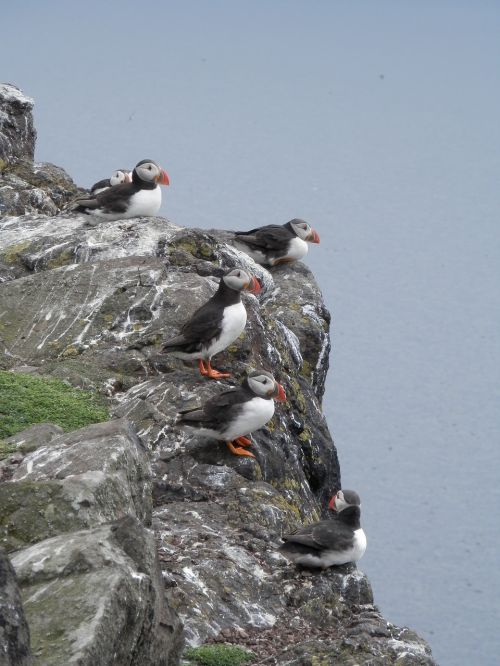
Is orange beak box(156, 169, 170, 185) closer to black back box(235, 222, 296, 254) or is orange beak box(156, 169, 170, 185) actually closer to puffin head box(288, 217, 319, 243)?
black back box(235, 222, 296, 254)

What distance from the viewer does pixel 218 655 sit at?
6.22 metres

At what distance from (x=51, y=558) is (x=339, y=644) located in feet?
6.61

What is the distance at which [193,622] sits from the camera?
663 cm

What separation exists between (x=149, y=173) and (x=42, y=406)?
428 centimetres

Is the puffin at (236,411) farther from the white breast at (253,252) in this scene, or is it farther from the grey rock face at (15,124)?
the grey rock face at (15,124)

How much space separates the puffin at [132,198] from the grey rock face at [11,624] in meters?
8.59

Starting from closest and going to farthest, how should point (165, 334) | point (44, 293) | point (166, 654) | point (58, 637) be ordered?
1. point (58, 637)
2. point (166, 654)
3. point (165, 334)
4. point (44, 293)

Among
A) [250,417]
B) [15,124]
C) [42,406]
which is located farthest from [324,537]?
[15,124]

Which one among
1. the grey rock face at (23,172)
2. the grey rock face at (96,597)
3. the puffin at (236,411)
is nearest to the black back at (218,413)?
the puffin at (236,411)

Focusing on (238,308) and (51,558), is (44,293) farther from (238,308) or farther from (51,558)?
(51,558)

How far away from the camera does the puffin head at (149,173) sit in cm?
1252

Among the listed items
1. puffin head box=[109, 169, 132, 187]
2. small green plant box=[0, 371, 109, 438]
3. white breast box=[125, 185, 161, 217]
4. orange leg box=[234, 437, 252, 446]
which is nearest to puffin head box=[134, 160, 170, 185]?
white breast box=[125, 185, 161, 217]

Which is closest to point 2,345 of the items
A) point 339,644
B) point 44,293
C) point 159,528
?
point 44,293

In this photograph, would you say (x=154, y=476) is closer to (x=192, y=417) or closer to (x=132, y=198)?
(x=192, y=417)
